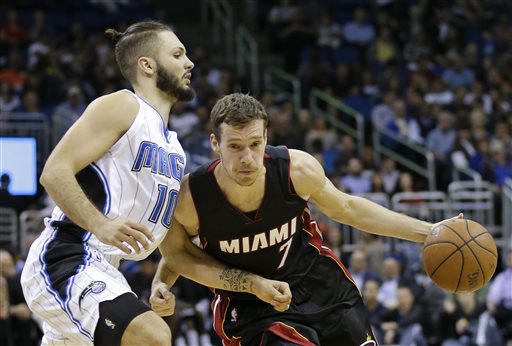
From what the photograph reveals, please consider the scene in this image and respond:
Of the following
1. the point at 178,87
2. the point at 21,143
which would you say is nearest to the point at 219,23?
the point at 21,143

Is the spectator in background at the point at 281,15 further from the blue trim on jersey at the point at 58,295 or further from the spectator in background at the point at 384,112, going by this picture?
the blue trim on jersey at the point at 58,295

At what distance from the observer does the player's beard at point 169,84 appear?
17.5ft

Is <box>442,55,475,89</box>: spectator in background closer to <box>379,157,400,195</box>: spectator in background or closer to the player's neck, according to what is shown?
<box>379,157,400,195</box>: spectator in background

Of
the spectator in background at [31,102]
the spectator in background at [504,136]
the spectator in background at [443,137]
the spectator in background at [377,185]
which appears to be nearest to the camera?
the spectator in background at [377,185]

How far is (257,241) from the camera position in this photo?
532 centimetres

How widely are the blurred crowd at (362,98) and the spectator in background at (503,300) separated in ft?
0.06

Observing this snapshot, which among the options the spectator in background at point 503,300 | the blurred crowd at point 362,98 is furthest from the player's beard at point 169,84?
the spectator in background at point 503,300

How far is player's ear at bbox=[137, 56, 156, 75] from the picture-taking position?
5.33 metres

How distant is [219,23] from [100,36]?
11.7 ft

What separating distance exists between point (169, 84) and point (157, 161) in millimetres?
475

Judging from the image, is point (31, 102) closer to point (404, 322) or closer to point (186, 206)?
point (404, 322)

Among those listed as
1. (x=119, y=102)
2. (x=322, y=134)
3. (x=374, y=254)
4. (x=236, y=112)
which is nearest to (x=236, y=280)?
(x=236, y=112)

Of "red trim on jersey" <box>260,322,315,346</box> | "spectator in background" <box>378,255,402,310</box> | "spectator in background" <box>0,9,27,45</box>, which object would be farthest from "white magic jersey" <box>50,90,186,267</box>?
"spectator in background" <box>0,9,27,45</box>

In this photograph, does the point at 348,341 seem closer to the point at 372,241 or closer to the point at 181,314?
the point at 181,314
